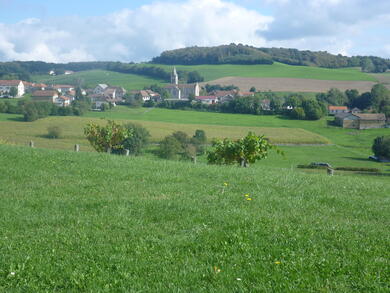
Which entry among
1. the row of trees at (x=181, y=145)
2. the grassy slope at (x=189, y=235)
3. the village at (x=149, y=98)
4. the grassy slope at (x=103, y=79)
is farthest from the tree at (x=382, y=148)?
the grassy slope at (x=103, y=79)

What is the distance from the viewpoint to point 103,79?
129000 mm

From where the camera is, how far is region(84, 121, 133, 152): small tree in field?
96.6 feet

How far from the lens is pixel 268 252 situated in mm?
6570

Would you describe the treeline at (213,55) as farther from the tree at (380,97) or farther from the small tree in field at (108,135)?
the small tree in field at (108,135)

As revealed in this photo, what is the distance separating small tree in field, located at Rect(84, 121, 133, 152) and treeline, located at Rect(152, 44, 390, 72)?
11926cm

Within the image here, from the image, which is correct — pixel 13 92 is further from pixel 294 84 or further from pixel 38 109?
pixel 294 84

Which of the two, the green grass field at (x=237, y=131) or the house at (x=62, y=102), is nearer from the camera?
the green grass field at (x=237, y=131)

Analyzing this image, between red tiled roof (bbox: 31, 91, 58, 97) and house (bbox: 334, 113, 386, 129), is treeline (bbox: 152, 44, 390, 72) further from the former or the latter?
red tiled roof (bbox: 31, 91, 58, 97)

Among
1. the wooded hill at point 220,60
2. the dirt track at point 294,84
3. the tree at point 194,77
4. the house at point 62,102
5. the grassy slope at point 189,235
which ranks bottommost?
the grassy slope at point 189,235

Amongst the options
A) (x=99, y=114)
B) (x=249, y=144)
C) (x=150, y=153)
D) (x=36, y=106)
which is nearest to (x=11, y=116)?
(x=36, y=106)

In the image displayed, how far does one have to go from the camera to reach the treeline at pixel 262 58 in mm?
142875

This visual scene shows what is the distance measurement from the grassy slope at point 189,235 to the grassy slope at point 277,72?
110 m

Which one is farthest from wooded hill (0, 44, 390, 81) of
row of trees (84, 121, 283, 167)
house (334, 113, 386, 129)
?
row of trees (84, 121, 283, 167)

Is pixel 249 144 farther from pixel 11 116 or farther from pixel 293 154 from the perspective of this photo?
pixel 11 116
